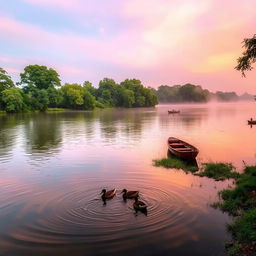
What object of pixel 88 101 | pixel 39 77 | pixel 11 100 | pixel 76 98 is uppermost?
pixel 39 77

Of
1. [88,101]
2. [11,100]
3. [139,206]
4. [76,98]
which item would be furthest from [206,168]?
[88,101]

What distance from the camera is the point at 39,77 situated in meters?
129

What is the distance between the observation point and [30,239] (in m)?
11.9

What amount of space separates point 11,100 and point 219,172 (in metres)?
98.0

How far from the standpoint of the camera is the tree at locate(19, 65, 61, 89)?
127338mm

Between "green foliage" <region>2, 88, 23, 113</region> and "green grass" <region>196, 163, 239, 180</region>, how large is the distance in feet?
312

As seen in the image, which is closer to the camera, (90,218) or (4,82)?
(90,218)

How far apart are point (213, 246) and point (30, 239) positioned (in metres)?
7.56

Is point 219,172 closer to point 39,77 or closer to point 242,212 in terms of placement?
point 242,212

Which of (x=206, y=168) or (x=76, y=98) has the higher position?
(x=76, y=98)

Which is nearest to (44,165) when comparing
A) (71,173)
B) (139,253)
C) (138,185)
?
(71,173)

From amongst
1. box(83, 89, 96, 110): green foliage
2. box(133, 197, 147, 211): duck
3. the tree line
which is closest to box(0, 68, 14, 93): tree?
the tree line

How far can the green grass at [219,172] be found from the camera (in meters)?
20.6

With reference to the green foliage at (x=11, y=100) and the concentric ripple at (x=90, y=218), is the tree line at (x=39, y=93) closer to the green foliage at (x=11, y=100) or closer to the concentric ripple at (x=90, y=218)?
the green foliage at (x=11, y=100)
